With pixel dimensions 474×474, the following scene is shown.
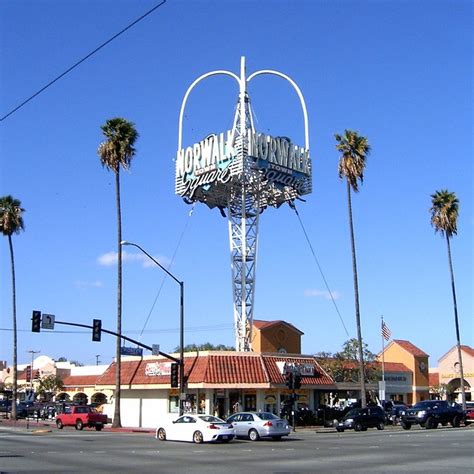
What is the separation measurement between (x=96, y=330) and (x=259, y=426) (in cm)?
1164

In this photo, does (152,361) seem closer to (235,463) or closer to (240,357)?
(240,357)

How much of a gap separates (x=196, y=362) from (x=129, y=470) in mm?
33218

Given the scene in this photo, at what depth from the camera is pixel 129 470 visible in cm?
1953

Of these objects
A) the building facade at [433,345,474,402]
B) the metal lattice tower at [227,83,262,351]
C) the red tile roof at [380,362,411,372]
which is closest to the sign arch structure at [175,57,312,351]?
the metal lattice tower at [227,83,262,351]

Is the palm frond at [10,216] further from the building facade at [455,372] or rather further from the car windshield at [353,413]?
the building facade at [455,372]

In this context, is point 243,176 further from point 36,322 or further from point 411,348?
point 411,348

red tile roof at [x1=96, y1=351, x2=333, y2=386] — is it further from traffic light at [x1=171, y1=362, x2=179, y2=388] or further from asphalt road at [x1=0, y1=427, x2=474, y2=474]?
asphalt road at [x1=0, y1=427, x2=474, y2=474]

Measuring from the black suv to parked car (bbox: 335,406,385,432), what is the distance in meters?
1.85

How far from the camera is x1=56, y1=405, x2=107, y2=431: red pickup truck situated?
48875 mm

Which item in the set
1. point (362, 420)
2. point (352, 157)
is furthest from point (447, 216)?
point (362, 420)

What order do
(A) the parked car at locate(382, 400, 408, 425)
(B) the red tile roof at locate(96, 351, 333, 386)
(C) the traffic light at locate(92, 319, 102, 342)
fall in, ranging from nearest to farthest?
(C) the traffic light at locate(92, 319, 102, 342)
(B) the red tile roof at locate(96, 351, 333, 386)
(A) the parked car at locate(382, 400, 408, 425)

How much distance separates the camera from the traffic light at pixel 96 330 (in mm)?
41344

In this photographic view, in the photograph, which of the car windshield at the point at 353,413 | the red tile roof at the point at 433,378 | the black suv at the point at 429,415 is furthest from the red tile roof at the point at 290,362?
the red tile roof at the point at 433,378

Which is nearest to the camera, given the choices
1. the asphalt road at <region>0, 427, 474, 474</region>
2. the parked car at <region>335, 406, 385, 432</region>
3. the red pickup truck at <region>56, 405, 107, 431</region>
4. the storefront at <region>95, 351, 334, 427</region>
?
the asphalt road at <region>0, 427, 474, 474</region>
